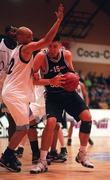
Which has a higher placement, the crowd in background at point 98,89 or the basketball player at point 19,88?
the crowd in background at point 98,89

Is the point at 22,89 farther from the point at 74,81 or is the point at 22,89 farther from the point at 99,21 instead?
the point at 99,21

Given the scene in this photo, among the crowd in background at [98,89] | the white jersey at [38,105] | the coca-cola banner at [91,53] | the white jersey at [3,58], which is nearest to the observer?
the white jersey at [3,58]

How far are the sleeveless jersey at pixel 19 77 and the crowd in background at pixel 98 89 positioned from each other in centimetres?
1061

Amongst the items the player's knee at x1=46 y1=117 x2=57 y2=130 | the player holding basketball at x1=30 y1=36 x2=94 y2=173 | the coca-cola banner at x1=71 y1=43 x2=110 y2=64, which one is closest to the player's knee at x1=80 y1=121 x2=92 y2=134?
the player holding basketball at x1=30 y1=36 x2=94 y2=173

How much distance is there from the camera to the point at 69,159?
639 centimetres

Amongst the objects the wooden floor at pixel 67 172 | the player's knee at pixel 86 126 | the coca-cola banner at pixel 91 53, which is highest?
the coca-cola banner at pixel 91 53

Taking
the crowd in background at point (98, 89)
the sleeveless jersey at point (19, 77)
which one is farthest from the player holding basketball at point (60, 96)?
the crowd in background at point (98, 89)

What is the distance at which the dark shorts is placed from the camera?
210 inches

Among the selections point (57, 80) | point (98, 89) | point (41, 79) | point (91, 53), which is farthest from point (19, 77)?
point (91, 53)

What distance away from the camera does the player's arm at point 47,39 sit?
15.8ft

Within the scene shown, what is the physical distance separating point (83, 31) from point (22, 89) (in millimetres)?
14297

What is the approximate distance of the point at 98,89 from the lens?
57.2 ft

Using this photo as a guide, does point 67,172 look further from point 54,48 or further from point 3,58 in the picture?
point 3,58

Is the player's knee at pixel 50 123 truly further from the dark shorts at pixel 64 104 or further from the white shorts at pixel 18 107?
the white shorts at pixel 18 107
